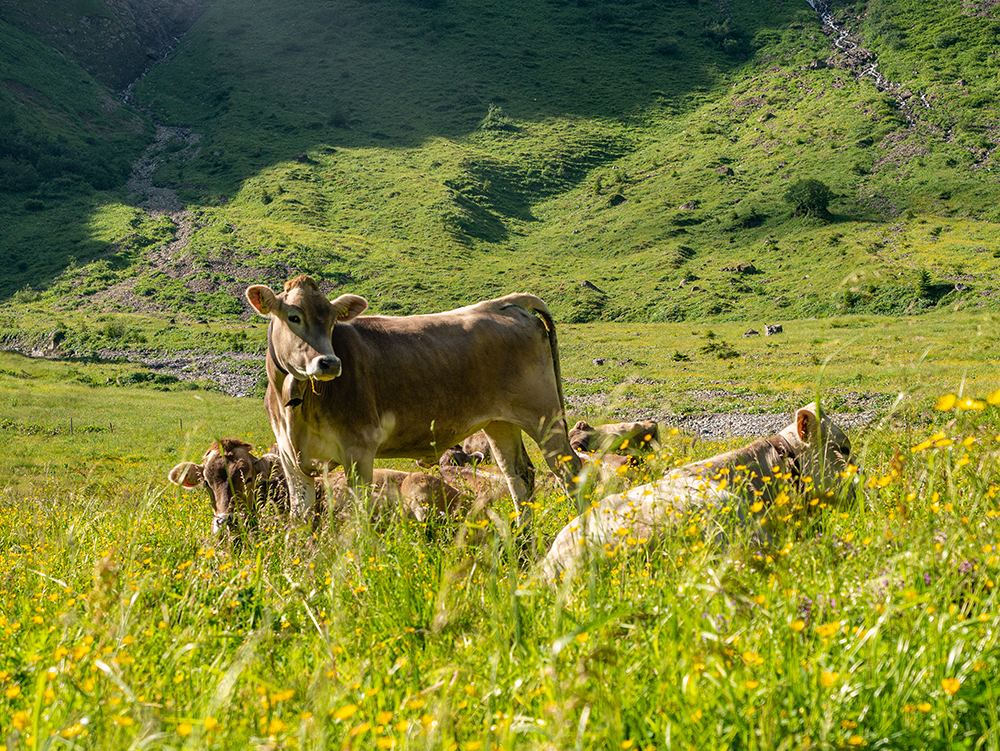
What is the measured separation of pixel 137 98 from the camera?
134m

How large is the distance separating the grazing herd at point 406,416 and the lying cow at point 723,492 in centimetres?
2

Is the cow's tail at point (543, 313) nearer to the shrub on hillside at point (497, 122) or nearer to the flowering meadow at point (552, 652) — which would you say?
the flowering meadow at point (552, 652)

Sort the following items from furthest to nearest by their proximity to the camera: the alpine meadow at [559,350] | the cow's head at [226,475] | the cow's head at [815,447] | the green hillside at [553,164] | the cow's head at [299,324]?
the green hillside at [553,164] → the cow's head at [226,475] → the cow's head at [299,324] → the cow's head at [815,447] → the alpine meadow at [559,350]

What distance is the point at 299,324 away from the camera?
695cm

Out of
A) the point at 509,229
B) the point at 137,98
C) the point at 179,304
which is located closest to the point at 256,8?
the point at 137,98

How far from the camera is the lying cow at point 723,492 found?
439 centimetres

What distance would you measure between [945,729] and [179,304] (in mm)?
76086

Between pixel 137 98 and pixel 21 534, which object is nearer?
pixel 21 534

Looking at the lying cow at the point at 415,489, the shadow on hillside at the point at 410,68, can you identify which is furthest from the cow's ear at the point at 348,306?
the shadow on hillside at the point at 410,68

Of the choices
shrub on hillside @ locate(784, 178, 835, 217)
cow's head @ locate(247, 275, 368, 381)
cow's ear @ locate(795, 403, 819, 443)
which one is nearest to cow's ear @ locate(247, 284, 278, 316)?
cow's head @ locate(247, 275, 368, 381)

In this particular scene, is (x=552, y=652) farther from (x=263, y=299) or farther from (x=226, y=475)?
(x=226, y=475)

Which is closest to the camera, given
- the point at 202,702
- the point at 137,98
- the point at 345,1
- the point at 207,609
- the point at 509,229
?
the point at 202,702

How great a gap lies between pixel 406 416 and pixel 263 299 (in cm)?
177

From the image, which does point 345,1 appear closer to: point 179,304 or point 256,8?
point 256,8
